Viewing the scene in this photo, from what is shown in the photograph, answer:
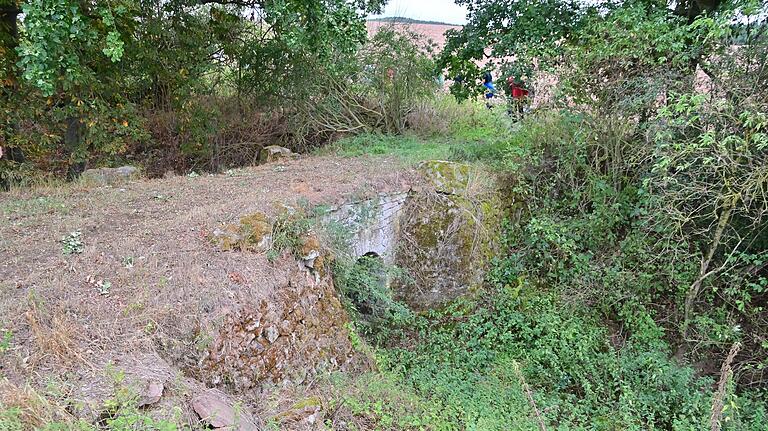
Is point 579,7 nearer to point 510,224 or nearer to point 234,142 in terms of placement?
point 510,224

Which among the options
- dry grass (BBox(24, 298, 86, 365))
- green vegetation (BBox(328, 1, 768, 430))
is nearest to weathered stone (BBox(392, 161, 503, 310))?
green vegetation (BBox(328, 1, 768, 430))

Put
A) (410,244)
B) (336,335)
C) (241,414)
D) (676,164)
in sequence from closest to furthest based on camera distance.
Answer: (241,414), (336,335), (676,164), (410,244)

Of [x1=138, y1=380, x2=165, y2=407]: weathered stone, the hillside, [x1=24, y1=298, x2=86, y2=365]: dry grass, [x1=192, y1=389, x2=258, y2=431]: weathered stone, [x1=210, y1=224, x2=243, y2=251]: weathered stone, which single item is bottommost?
[x1=192, y1=389, x2=258, y2=431]: weathered stone

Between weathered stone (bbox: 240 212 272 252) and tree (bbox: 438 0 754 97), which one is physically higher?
tree (bbox: 438 0 754 97)

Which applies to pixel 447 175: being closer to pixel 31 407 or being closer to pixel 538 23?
pixel 538 23

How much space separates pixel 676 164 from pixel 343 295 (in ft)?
13.8

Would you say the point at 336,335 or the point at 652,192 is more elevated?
the point at 652,192

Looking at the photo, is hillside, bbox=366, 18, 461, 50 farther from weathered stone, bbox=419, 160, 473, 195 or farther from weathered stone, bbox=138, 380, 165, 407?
weathered stone, bbox=138, 380, 165, 407

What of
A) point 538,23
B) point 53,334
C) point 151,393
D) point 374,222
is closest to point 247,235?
point 53,334

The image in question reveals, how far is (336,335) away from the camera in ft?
15.9

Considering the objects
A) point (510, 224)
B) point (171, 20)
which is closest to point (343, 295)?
point (510, 224)

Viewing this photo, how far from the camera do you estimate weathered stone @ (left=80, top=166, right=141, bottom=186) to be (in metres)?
6.71

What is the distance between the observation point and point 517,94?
24.6ft

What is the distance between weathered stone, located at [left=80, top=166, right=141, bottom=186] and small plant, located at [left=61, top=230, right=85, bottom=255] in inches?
101
